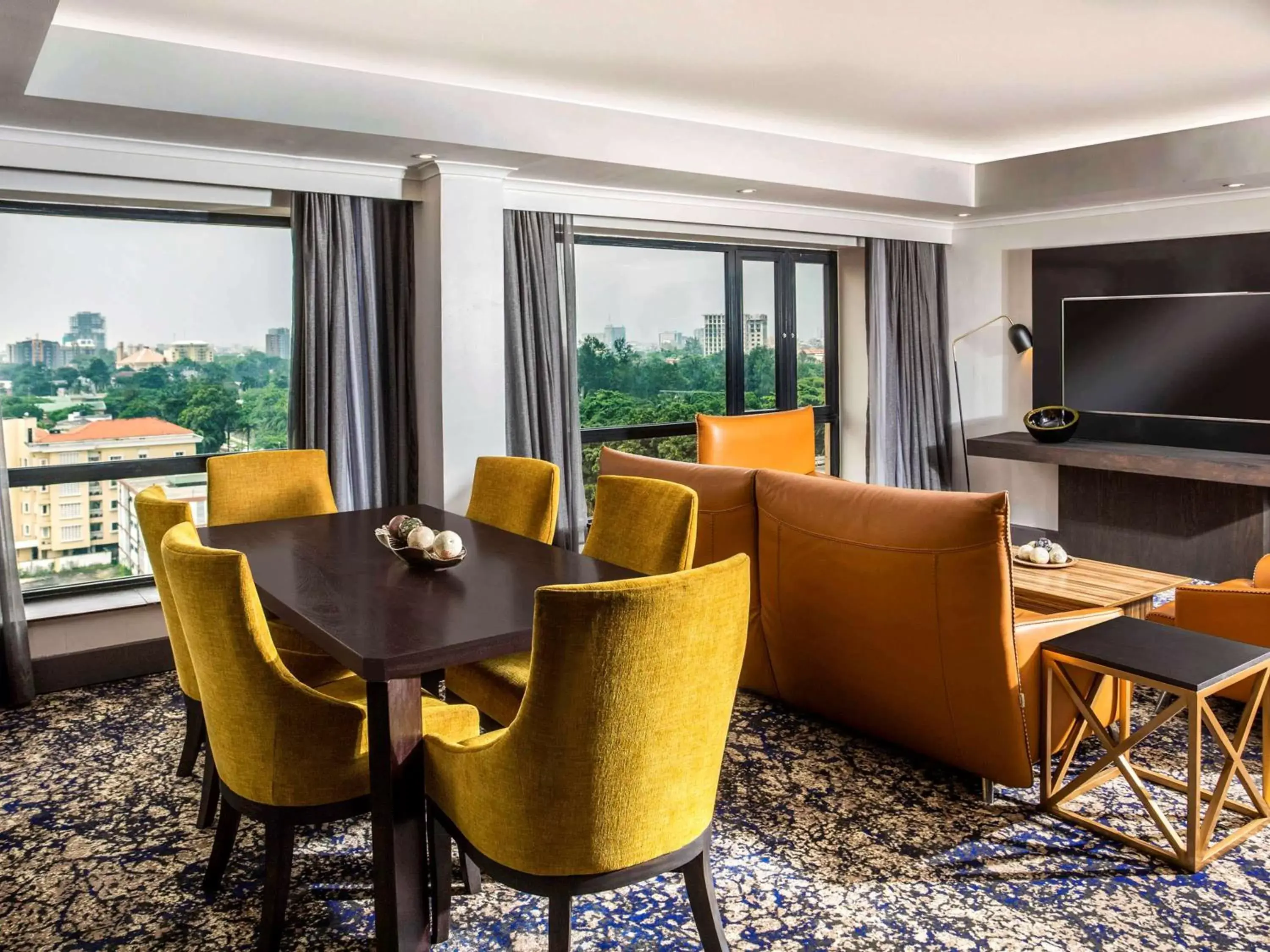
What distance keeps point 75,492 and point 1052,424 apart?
17.7ft

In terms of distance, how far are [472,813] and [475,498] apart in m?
2.01

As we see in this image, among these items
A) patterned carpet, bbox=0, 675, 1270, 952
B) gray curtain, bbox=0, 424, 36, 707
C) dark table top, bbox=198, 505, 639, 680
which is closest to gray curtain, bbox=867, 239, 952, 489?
patterned carpet, bbox=0, 675, 1270, 952

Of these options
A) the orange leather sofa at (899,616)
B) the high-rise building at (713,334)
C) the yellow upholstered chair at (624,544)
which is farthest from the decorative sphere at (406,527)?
the high-rise building at (713,334)

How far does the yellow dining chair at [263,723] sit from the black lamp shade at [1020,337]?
5.44m

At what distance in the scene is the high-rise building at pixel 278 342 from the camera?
4.62 metres

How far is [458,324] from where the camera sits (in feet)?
14.7

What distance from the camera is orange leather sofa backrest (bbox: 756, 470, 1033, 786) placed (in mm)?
2641

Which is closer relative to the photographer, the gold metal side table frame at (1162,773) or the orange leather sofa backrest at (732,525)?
the gold metal side table frame at (1162,773)

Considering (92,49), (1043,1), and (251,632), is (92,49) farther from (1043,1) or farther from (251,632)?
(1043,1)

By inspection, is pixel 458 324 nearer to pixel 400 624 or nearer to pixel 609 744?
pixel 400 624

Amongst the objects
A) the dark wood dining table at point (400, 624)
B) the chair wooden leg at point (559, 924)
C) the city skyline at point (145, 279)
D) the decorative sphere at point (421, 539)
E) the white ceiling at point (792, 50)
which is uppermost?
the white ceiling at point (792, 50)

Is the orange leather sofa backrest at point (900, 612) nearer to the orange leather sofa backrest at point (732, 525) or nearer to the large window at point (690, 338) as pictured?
the orange leather sofa backrest at point (732, 525)

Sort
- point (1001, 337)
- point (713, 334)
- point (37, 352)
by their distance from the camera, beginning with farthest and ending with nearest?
point (1001, 337) → point (713, 334) → point (37, 352)

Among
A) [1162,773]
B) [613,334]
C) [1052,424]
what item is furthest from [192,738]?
[1052,424]
